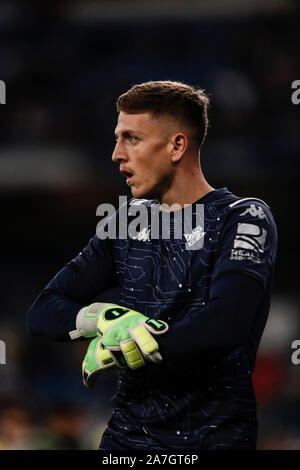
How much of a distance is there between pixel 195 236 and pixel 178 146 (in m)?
0.35

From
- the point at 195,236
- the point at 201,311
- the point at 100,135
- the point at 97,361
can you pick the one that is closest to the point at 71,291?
the point at 97,361

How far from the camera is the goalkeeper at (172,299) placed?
2170mm

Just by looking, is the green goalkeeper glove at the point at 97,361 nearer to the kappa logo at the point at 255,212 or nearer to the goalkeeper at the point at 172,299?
the goalkeeper at the point at 172,299

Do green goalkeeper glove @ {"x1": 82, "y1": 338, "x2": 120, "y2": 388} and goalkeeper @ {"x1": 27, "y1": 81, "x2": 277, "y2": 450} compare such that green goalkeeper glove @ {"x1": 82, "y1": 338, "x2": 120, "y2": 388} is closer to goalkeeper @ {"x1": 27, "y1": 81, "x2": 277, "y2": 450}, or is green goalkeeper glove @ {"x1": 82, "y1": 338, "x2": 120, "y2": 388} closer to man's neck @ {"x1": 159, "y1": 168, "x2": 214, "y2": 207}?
goalkeeper @ {"x1": 27, "y1": 81, "x2": 277, "y2": 450}

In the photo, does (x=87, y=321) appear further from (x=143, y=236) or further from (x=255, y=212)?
(x=255, y=212)

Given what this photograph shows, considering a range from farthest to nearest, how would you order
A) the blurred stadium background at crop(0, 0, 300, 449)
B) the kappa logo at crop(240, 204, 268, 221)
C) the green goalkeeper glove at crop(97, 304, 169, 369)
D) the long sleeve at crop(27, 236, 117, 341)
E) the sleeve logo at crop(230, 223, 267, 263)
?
1. the blurred stadium background at crop(0, 0, 300, 449)
2. the long sleeve at crop(27, 236, 117, 341)
3. the kappa logo at crop(240, 204, 268, 221)
4. the sleeve logo at crop(230, 223, 267, 263)
5. the green goalkeeper glove at crop(97, 304, 169, 369)

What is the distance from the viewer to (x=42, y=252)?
299 inches

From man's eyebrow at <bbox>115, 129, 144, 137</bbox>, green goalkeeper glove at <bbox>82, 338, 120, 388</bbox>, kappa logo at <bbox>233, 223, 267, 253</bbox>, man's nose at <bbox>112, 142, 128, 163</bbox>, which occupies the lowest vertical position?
green goalkeeper glove at <bbox>82, 338, 120, 388</bbox>

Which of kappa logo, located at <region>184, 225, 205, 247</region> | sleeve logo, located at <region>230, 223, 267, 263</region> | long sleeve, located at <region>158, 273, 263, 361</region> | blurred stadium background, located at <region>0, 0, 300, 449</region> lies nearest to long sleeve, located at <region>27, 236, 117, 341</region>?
kappa logo, located at <region>184, 225, 205, 247</region>

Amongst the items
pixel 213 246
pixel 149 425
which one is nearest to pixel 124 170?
pixel 213 246

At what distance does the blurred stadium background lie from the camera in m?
6.86

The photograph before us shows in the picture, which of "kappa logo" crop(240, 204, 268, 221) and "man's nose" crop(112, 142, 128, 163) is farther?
"man's nose" crop(112, 142, 128, 163)

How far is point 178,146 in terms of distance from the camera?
8.57ft

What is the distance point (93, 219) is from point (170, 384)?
5123 mm
